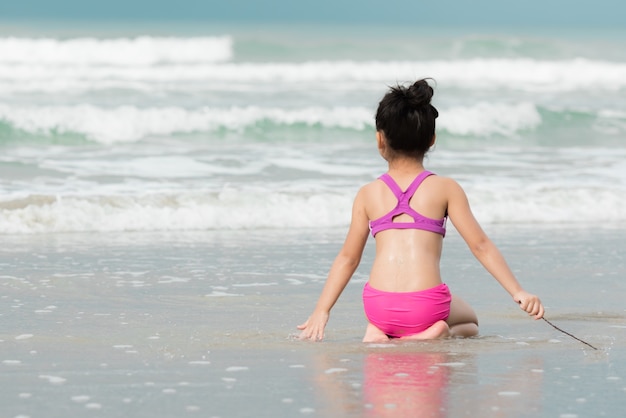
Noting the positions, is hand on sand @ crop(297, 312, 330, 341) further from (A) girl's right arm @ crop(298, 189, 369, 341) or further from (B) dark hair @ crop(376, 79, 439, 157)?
(B) dark hair @ crop(376, 79, 439, 157)

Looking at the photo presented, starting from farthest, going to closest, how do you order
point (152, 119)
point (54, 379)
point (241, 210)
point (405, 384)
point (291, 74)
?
1. point (291, 74)
2. point (152, 119)
3. point (241, 210)
4. point (54, 379)
5. point (405, 384)

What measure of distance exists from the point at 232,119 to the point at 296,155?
175 inches

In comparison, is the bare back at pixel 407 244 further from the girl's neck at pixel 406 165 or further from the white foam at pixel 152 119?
the white foam at pixel 152 119

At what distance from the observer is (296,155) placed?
13664 mm

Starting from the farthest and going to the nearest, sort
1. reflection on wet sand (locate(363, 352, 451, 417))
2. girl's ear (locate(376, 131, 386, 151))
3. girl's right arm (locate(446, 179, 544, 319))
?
girl's ear (locate(376, 131, 386, 151))
girl's right arm (locate(446, 179, 544, 319))
reflection on wet sand (locate(363, 352, 451, 417))

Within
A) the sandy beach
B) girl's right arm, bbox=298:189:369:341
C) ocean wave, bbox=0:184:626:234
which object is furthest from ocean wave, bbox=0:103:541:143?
girl's right arm, bbox=298:189:369:341

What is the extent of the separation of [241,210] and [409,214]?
4835 mm

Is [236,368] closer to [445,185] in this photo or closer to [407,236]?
[407,236]

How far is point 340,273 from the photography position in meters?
4.18

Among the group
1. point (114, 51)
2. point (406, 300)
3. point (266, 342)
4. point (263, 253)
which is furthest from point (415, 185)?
point (114, 51)

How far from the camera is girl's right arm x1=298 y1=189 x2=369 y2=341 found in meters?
4.15

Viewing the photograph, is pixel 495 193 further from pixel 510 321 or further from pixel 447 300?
pixel 447 300

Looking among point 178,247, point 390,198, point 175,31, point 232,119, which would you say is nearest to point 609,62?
point 175,31

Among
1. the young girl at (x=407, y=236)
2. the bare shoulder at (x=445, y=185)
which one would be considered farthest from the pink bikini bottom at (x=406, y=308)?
the bare shoulder at (x=445, y=185)
